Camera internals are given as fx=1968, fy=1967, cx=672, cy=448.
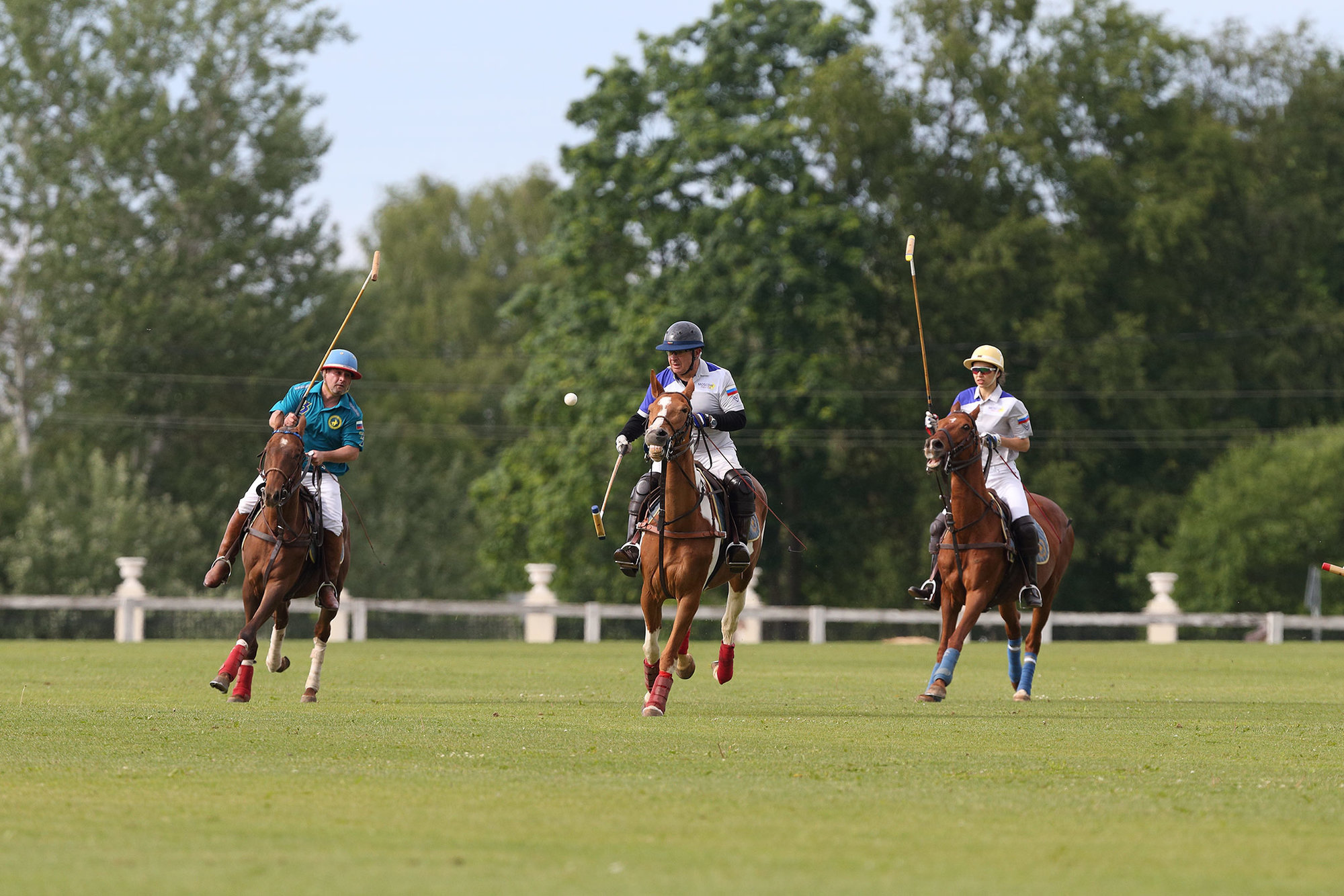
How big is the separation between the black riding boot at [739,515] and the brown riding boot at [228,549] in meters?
3.40

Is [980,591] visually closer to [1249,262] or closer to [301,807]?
[301,807]

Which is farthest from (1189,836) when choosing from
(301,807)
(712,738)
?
(712,738)

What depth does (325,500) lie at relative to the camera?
13859 millimetres

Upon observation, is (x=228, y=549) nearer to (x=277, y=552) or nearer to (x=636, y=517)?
(x=277, y=552)

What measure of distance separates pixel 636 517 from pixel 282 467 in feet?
7.79

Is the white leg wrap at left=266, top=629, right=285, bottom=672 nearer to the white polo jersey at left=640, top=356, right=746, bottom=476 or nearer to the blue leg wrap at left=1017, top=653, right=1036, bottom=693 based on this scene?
the white polo jersey at left=640, top=356, right=746, bottom=476

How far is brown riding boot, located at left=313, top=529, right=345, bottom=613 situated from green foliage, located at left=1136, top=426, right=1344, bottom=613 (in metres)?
31.2

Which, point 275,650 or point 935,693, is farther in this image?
point 275,650

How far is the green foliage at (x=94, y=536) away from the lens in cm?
4388

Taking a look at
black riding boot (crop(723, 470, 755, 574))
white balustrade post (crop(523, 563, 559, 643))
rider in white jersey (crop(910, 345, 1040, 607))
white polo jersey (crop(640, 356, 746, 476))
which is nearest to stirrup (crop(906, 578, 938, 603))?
rider in white jersey (crop(910, 345, 1040, 607))

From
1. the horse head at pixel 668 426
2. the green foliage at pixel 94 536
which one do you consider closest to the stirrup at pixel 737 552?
the horse head at pixel 668 426

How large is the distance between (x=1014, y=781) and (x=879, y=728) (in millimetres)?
2903

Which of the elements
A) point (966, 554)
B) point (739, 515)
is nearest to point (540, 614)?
point (966, 554)

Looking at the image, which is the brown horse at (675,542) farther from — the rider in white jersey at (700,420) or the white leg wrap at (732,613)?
the white leg wrap at (732,613)
